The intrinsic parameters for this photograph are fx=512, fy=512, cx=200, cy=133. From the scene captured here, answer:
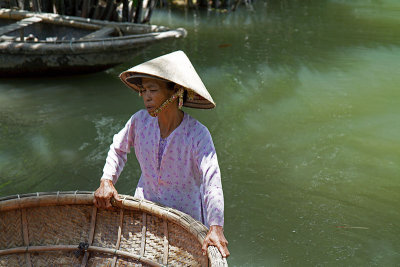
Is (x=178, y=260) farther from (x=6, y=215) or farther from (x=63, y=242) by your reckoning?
(x=6, y=215)

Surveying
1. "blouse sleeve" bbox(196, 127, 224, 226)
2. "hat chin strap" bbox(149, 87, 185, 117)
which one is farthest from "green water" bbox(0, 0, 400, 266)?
"hat chin strap" bbox(149, 87, 185, 117)

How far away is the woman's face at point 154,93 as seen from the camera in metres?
2.12

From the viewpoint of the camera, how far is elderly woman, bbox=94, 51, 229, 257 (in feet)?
6.74

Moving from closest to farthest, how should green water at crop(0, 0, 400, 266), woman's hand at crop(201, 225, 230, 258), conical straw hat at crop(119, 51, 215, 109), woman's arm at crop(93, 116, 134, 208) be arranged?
woman's hand at crop(201, 225, 230, 258) < conical straw hat at crop(119, 51, 215, 109) < woman's arm at crop(93, 116, 134, 208) < green water at crop(0, 0, 400, 266)

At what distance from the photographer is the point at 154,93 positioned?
2123 millimetres

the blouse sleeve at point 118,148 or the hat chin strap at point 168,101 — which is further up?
the hat chin strap at point 168,101

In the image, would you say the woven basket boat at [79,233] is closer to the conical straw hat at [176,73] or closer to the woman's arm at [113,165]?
the woman's arm at [113,165]

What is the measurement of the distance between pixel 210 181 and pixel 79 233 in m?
0.85

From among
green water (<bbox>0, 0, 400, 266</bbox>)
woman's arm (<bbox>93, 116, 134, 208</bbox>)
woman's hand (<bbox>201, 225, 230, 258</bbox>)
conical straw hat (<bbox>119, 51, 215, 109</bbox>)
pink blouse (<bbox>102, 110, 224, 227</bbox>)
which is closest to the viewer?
woman's hand (<bbox>201, 225, 230, 258</bbox>)

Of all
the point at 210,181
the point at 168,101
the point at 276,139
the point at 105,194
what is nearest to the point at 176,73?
the point at 168,101

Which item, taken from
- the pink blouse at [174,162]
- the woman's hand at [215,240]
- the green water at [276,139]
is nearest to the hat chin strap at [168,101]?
the pink blouse at [174,162]

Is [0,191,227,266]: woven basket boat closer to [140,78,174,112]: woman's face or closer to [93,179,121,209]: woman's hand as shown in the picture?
[93,179,121,209]: woman's hand

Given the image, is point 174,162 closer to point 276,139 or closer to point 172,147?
point 172,147

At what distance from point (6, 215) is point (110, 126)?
248 centimetres
